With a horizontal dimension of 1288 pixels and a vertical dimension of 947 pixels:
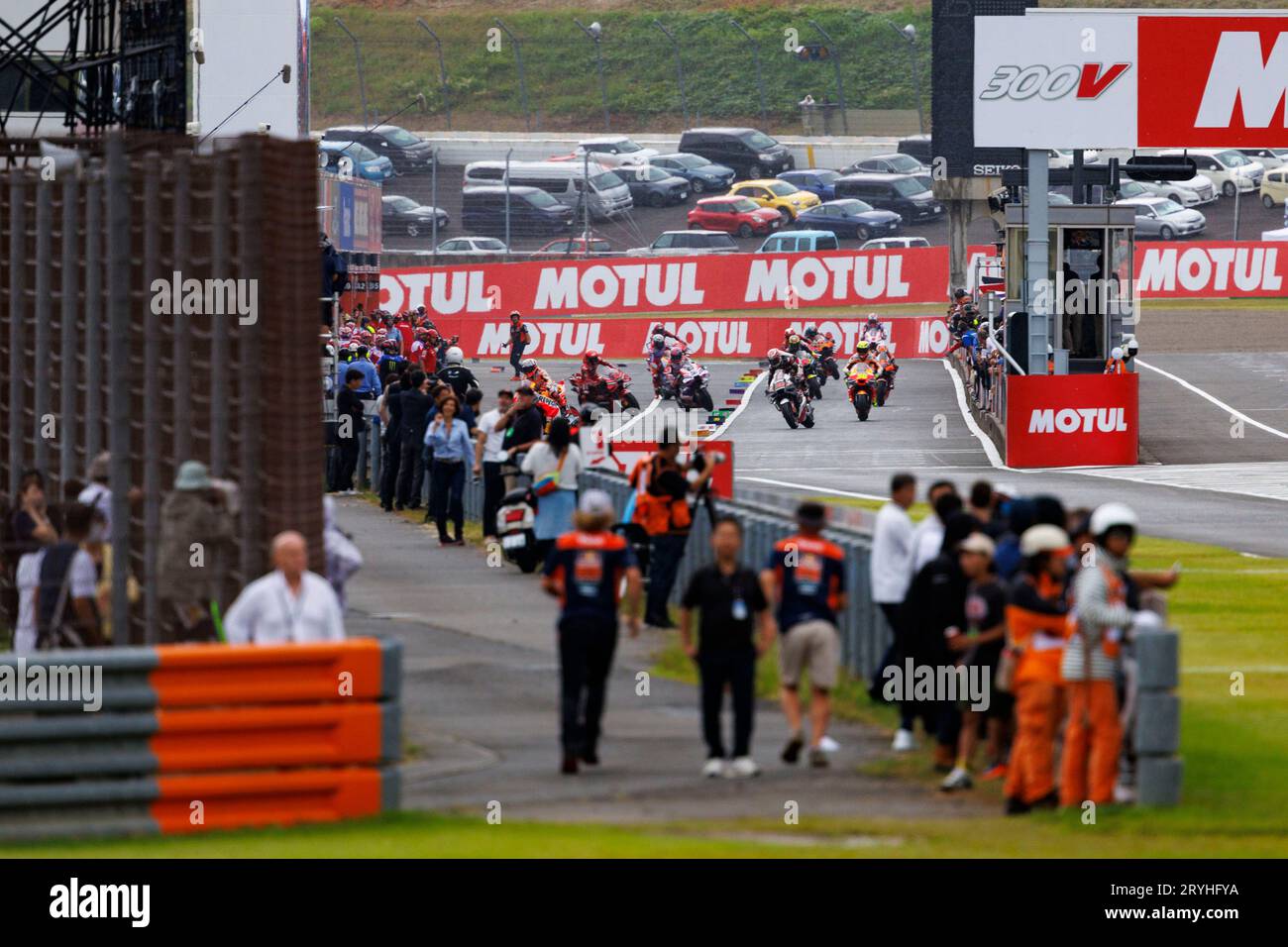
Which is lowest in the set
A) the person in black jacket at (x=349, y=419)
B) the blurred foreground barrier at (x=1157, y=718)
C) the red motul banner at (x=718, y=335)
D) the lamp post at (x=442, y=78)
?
the blurred foreground barrier at (x=1157, y=718)

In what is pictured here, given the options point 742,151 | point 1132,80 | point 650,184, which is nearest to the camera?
point 1132,80

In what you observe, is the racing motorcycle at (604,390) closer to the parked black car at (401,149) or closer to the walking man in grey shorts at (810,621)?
the walking man in grey shorts at (810,621)

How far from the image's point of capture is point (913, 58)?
3253 inches

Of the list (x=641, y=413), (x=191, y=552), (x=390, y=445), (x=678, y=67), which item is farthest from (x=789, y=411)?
(x=678, y=67)

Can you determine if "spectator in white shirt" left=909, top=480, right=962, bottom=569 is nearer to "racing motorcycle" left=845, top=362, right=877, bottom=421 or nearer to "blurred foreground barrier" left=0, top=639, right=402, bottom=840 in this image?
"blurred foreground barrier" left=0, top=639, right=402, bottom=840

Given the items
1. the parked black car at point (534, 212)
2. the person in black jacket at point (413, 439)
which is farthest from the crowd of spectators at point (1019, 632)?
the parked black car at point (534, 212)

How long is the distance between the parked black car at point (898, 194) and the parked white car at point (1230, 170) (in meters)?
8.65

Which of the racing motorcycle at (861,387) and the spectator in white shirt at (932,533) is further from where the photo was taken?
the racing motorcycle at (861,387)

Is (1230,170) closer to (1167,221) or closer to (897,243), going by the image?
(1167,221)

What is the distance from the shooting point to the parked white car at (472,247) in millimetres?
67438

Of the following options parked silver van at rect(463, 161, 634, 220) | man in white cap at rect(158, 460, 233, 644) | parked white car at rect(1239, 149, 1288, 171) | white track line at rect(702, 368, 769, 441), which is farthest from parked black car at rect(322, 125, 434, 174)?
man in white cap at rect(158, 460, 233, 644)

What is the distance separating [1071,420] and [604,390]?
10.0 m

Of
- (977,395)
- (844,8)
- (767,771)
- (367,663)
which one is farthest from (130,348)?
(844,8)

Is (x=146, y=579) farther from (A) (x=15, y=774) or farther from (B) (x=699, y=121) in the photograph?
(B) (x=699, y=121)
